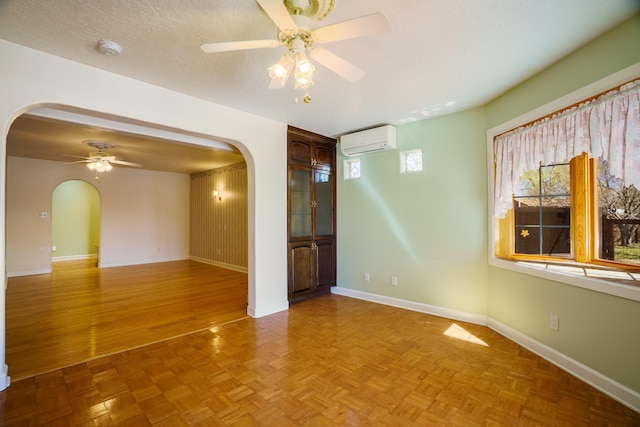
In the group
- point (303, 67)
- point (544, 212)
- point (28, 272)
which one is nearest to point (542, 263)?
point (544, 212)

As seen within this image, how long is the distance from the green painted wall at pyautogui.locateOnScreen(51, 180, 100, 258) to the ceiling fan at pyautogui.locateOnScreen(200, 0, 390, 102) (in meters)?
9.17

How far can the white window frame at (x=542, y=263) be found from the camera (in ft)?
6.01

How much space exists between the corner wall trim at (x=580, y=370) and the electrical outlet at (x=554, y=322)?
0.63 feet

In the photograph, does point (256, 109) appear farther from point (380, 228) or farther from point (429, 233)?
point (429, 233)

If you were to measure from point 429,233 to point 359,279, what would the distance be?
1363mm

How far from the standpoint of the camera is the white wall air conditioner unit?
3787mm

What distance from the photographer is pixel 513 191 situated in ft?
9.21

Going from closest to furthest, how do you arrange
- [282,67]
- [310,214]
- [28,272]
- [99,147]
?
1. [282,67]
2. [310,214]
3. [99,147]
4. [28,272]

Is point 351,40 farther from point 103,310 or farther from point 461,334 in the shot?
point 103,310

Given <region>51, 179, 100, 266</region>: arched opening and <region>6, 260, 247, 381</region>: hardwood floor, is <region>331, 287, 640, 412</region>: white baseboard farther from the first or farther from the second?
<region>51, 179, 100, 266</region>: arched opening

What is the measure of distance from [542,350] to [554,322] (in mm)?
294

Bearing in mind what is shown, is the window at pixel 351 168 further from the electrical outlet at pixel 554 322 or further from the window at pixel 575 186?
the electrical outlet at pixel 554 322

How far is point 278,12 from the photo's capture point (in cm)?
140

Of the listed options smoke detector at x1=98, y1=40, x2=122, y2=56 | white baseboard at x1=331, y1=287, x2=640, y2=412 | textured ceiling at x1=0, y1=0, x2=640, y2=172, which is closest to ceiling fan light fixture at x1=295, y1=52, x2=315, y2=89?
textured ceiling at x1=0, y1=0, x2=640, y2=172
